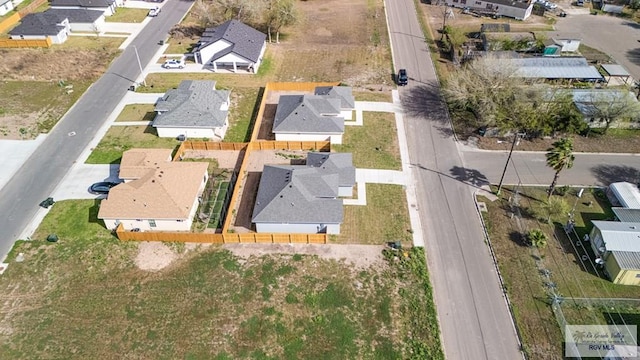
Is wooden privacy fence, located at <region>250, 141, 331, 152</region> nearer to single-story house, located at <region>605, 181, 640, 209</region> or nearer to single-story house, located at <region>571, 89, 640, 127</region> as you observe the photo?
single-story house, located at <region>605, 181, 640, 209</region>

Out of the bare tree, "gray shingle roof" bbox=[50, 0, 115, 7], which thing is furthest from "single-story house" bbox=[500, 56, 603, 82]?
"gray shingle roof" bbox=[50, 0, 115, 7]

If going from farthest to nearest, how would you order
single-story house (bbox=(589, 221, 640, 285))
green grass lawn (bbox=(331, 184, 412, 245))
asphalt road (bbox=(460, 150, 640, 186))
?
1. asphalt road (bbox=(460, 150, 640, 186))
2. green grass lawn (bbox=(331, 184, 412, 245))
3. single-story house (bbox=(589, 221, 640, 285))

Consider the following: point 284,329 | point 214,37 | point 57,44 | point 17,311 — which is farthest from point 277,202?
point 57,44

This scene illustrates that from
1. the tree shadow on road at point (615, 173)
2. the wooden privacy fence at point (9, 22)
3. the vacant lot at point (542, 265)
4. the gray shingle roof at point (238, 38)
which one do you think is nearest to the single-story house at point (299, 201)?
the vacant lot at point (542, 265)

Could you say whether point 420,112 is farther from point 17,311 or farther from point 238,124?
point 17,311

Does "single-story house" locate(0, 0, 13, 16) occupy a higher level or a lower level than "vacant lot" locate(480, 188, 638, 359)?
higher

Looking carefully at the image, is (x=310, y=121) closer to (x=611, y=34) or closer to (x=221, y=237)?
(x=221, y=237)

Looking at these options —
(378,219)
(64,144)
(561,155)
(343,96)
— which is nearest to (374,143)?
(343,96)

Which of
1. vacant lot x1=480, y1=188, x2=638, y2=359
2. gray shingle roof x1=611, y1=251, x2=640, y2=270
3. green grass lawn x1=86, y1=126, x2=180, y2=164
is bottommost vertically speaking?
vacant lot x1=480, y1=188, x2=638, y2=359
